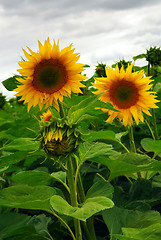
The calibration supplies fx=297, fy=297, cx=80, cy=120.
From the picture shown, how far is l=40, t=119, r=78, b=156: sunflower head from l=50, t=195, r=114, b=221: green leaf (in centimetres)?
15

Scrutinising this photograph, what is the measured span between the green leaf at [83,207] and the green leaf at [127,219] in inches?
9.0

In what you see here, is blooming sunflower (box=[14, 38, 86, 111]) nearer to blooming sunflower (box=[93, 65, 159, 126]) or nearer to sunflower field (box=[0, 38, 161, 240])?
sunflower field (box=[0, 38, 161, 240])

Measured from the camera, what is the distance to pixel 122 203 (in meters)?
1.39

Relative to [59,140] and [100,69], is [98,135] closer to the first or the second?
[59,140]

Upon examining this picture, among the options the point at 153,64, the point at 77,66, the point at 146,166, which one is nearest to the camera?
the point at 146,166

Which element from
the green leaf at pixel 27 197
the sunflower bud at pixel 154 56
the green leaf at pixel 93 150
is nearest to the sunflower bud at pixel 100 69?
the sunflower bud at pixel 154 56

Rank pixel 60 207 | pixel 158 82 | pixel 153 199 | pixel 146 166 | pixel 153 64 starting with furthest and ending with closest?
pixel 153 64 < pixel 158 82 < pixel 153 199 < pixel 146 166 < pixel 60 207

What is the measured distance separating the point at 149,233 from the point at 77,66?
701 mm

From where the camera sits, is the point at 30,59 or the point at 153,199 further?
the point at 153,199

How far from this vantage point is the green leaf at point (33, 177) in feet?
3.82

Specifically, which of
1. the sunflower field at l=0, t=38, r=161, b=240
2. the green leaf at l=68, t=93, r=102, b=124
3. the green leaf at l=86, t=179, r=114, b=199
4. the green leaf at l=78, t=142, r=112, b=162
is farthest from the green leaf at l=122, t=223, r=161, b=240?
the green leaf at l=68, t=93, r=102, b=124

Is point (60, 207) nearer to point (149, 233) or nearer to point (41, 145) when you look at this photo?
point (41, 145)

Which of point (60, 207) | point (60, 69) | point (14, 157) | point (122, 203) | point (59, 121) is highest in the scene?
point (60, 69)

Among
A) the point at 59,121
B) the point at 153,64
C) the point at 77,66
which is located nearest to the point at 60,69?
the point at 77,66
